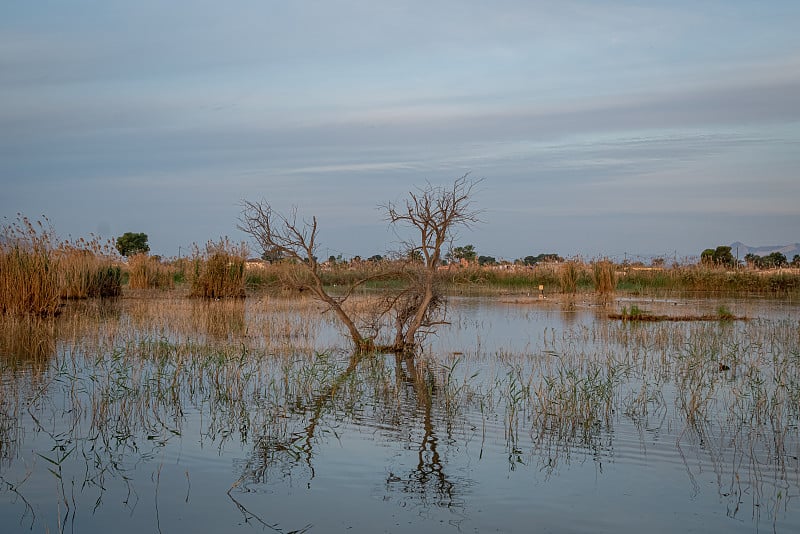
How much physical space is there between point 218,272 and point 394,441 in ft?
69.0

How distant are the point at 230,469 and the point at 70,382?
445 centimetres

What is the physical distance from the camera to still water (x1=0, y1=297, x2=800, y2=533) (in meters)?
5.78

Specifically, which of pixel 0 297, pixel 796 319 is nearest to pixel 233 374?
pixel 0 297

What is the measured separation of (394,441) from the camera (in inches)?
303

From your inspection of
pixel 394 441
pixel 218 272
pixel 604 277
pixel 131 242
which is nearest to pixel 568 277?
pixel 604 277

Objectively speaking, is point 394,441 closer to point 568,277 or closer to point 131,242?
point 568,277

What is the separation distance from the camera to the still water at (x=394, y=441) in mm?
5777

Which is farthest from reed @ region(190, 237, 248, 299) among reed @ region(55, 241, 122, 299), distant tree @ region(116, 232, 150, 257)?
distant tree @ region(116, 232, 150, 257)

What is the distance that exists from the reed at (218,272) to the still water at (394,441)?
13615 mm

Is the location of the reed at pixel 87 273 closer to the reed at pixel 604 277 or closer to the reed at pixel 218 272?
the reed at pixel 218 272

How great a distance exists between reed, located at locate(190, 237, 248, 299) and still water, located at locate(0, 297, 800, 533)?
13.6 m

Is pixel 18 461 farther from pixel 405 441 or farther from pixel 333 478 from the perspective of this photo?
pixel 405 441

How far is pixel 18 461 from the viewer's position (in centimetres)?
678

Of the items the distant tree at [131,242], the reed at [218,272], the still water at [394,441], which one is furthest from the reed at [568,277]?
the distant tree at [131,242]
